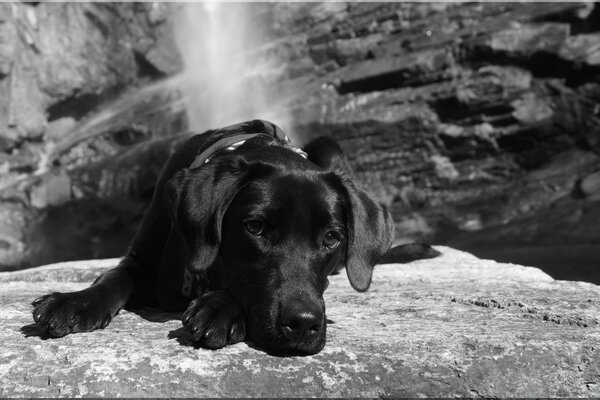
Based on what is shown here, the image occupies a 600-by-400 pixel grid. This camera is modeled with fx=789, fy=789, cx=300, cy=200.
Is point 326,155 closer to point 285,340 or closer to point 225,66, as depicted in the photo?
point 285,340

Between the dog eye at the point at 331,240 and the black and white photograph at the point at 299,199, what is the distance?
2 centimetres

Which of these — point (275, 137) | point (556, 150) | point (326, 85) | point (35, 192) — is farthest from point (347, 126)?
point (275, 137)

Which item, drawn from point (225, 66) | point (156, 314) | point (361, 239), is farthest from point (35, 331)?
point (225, 66)

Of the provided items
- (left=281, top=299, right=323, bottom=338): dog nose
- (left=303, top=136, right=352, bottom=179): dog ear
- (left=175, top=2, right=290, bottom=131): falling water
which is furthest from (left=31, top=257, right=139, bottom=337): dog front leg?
(left=175, top=2, right=290, bottom=131): falling water

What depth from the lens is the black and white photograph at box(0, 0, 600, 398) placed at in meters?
3.23

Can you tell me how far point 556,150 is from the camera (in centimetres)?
1838

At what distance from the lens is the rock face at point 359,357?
2951mm

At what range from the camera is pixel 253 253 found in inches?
138

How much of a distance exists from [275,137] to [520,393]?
226 cm

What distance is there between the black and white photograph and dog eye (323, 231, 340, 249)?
18 mm

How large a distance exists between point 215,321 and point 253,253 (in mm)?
377

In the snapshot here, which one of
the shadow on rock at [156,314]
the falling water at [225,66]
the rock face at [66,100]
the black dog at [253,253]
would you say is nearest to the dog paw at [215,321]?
the black dog at [253,253]

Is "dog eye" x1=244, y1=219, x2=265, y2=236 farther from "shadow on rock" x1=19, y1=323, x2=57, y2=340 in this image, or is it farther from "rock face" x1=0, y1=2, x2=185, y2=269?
"rock face" x1=0, y1=2, x2=185, y2=269

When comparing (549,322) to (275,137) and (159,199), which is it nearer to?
(275,137)
